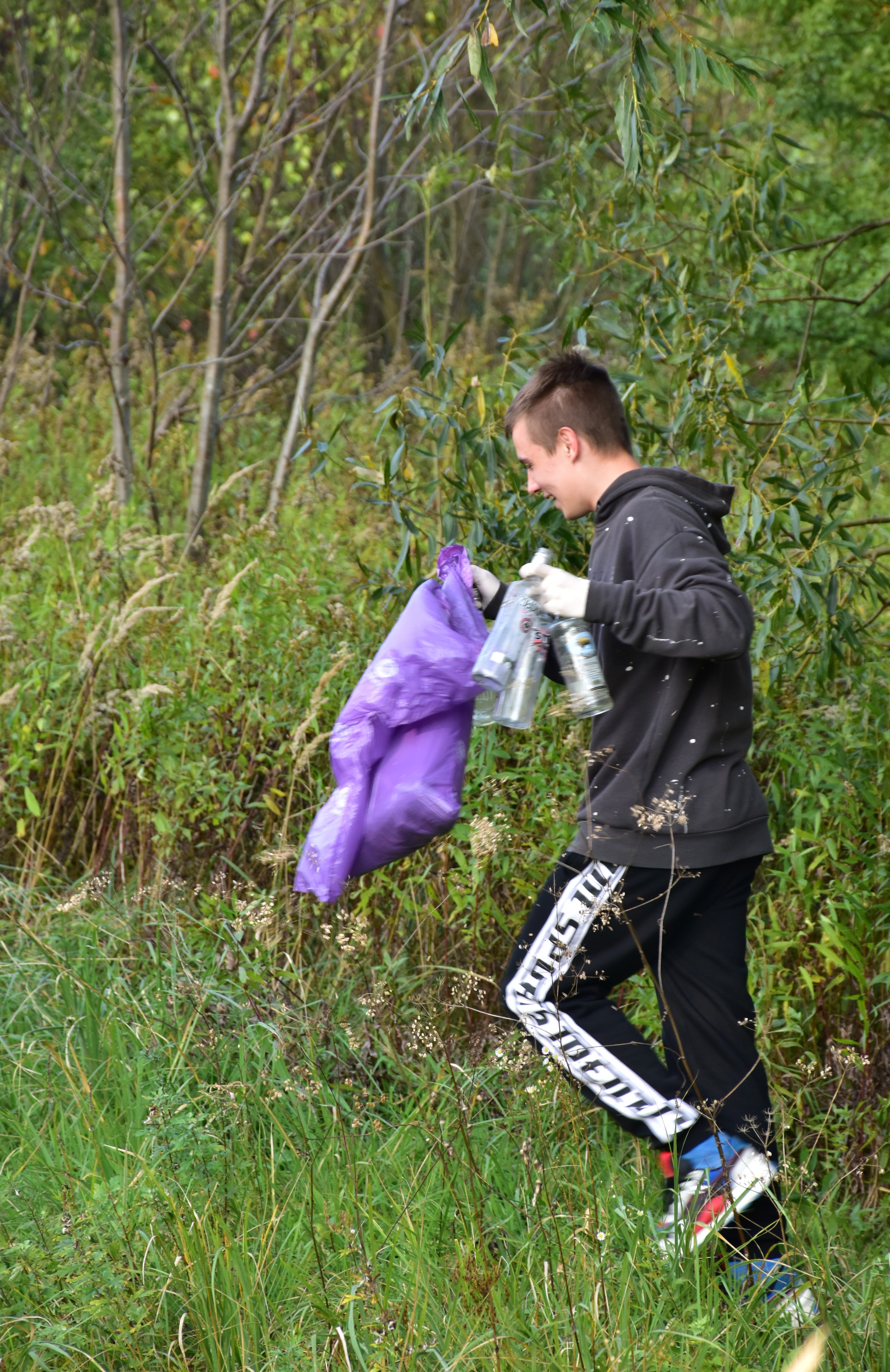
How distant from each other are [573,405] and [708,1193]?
1.72 meters

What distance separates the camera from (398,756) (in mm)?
2762

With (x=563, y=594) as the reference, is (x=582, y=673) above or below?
below

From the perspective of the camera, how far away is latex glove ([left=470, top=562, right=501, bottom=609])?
115 inches

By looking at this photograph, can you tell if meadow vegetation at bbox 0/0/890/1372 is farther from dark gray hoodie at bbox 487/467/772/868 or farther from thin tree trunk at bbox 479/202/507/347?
thin tree trunk at bbox 479/202/507/347

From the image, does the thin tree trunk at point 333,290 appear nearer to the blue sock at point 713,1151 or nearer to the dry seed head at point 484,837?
the dry seed head at point 484,837

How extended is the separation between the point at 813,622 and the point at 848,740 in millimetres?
348

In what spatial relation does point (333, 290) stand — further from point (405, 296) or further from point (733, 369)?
point (405, 296)

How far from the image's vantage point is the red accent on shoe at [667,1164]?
97.0 inches

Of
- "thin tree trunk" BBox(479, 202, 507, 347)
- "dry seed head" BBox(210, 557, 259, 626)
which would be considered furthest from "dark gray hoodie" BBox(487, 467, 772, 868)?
"thin tree trunk" BBox(479, 202, 507, 347)

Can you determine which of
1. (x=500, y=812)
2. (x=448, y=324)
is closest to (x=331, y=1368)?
(x=500, y=812)

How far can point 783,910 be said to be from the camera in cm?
316

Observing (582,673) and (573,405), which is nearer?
(582,673)

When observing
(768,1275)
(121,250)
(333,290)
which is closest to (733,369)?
(768,1275)

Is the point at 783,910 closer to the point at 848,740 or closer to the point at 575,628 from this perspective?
the point at 848,740
